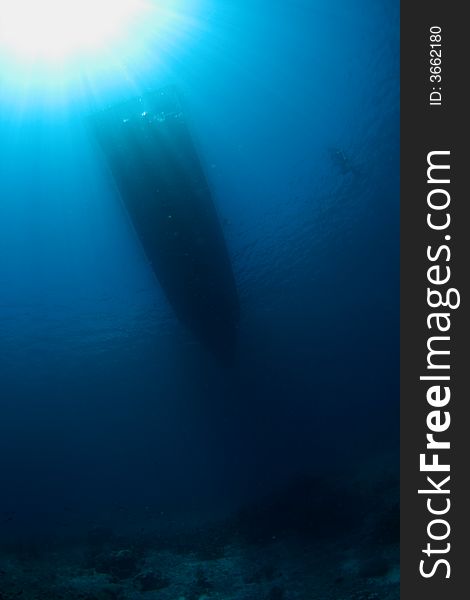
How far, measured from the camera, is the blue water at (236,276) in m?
10.2

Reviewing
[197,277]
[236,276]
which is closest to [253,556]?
[197,277]

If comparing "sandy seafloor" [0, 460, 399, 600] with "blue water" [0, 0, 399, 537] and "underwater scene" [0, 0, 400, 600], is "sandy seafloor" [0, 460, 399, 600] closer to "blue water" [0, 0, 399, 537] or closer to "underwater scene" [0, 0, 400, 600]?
"underwater scene" [0, 0, 400, 600]

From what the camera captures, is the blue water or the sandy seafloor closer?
the sandy seafloor

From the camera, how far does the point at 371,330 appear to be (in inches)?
1356

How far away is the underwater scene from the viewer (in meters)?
7.53

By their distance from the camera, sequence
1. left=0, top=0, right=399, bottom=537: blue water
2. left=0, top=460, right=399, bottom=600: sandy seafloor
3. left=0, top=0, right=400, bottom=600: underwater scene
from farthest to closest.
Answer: left=0, top=0, right=399, bottom=537: blue water
left=0, top=0, right=400, bottom=600: underwater scene
left=0, top=460, right=399, bottom=600: sandy seafloor

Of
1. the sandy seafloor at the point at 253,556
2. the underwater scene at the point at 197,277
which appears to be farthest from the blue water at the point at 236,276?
the sandy seafloor at the point at 253,556

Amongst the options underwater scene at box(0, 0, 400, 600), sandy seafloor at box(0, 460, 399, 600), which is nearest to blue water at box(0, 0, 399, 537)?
underwater scene at box(0, 0, 400, 600)

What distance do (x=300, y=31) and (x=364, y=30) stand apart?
90.1 inches

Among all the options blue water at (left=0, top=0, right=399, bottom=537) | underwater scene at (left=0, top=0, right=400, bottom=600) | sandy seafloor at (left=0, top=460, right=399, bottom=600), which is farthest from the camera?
blue water at (left=0, top=0, right=399, bottom=537)

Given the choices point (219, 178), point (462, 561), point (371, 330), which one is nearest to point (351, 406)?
point (371, 330)

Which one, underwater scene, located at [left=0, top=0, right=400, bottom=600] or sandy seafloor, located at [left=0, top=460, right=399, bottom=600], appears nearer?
sandy seafloor, located at [left=0, top=460, right=399, bottom=600]

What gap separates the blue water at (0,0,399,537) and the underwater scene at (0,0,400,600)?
0.33 feet

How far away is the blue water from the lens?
10172 millimetres
